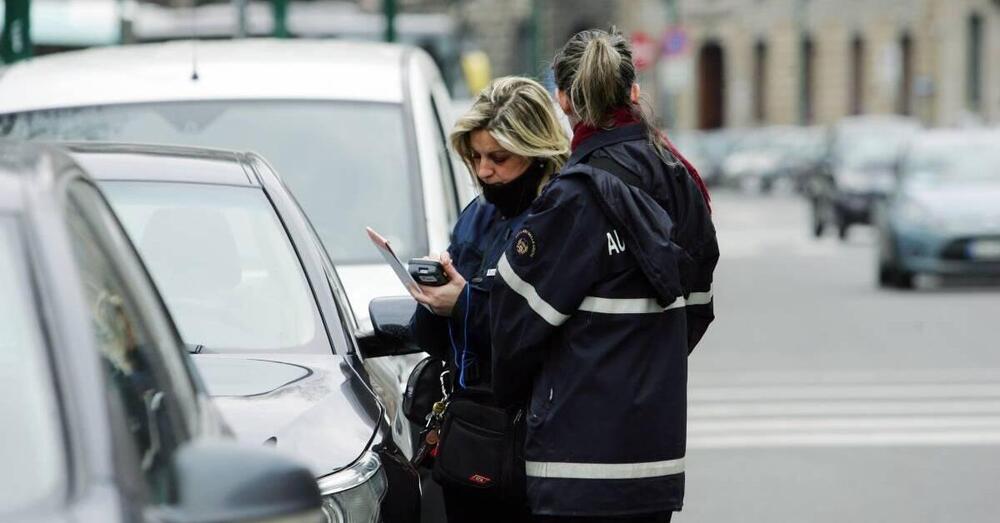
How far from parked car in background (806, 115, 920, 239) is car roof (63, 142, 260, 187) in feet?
84.7

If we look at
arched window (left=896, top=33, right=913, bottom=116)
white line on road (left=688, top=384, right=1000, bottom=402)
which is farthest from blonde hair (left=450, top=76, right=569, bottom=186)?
arched window (left=896, top=33, right=913, bottom=116)

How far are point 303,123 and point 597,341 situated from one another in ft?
11.3

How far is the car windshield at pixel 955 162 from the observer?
74.7 feet

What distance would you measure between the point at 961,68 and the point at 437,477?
63.7 meters

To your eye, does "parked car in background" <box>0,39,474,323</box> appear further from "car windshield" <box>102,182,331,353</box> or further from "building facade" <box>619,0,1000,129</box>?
"building facade" <box>619,0,1000,129</box>

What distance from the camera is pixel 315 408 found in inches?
188

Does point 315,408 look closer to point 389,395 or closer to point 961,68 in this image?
point 389,395

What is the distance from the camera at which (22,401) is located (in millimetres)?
2975

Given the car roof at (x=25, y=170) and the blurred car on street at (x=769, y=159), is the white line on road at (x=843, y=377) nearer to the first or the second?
the car roof at (x=25, y=170)

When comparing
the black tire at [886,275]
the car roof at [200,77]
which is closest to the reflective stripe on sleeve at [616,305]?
the car roof at [200,77]

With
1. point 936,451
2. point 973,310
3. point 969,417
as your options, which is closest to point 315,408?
point 936,451

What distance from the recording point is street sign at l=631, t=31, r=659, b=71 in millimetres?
4996

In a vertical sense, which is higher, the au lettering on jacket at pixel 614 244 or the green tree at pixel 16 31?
the green tree at pixel 16 31

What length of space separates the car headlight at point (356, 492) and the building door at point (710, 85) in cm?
7999
